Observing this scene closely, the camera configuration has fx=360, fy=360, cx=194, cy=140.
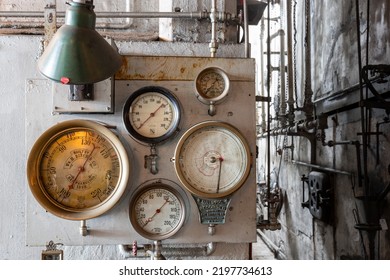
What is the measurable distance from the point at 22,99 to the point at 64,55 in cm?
51

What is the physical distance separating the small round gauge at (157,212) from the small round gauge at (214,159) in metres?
0.10

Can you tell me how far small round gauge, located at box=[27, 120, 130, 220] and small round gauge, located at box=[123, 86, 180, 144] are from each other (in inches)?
4.0

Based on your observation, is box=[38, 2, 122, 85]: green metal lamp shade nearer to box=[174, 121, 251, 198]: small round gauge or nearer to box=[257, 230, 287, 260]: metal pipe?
box=[174, 121, 251, 198]: small round gauge

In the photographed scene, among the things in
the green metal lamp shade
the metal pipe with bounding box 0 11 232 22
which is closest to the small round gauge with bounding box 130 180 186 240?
the green metal lamp shade

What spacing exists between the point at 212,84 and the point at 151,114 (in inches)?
10.6

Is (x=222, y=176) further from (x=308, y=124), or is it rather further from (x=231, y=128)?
(x=308, y=124)

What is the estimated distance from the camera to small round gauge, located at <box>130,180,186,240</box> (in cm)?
141

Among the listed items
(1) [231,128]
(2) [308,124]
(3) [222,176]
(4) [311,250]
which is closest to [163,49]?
(1) [231,128]

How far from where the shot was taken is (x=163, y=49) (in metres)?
1.63

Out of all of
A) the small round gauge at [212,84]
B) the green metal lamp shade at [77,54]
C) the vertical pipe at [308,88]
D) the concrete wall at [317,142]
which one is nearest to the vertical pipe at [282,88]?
the concrete wall at [317,142]

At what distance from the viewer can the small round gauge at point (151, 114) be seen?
140cm

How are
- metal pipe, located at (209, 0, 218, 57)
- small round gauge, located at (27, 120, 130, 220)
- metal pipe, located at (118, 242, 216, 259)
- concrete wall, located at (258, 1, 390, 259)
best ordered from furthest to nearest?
concrete wall, located at (258, 1, 390, 259) < metal pipe, located at (118, 242, 216, 259) < metal pipe, located at (209, 0, 218, 57) < small round gauge, located at (27, 120, 130, 220)

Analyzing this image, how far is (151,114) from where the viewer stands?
1408 mm

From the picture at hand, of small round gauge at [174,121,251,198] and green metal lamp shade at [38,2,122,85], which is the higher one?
green metal lamp shade at [38,2,122,85]
